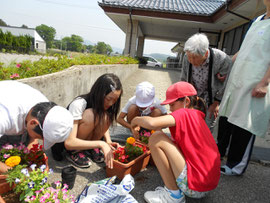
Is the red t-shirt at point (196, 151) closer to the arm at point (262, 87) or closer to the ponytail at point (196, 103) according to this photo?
the ponytail at point (196, 103)

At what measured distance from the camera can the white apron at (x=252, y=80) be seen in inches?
74.6

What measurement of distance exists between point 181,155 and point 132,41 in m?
10.7

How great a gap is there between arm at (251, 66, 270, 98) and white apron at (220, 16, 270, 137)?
47 millimetres

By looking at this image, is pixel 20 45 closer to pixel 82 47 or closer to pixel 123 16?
pixel 123 16

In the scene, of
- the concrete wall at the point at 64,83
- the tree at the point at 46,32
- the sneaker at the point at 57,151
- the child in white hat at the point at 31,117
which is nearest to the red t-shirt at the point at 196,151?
the child in white hat at the point at 31,117

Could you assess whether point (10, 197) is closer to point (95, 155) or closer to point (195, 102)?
point (95, 155)

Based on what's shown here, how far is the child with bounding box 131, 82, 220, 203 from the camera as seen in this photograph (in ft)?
5.31

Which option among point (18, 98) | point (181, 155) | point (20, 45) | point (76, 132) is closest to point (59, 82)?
point (76, 132)

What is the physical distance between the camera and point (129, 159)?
2148mm

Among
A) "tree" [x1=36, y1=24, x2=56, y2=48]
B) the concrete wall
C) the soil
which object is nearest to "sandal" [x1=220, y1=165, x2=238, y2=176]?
the soil

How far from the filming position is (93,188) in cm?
156

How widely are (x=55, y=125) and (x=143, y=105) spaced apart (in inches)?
54.0

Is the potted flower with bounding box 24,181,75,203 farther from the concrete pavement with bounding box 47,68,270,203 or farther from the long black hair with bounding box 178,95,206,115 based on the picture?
the long black hair with bounding box 178,95,206,115

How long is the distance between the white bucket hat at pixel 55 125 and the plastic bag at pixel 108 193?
1.57ft
